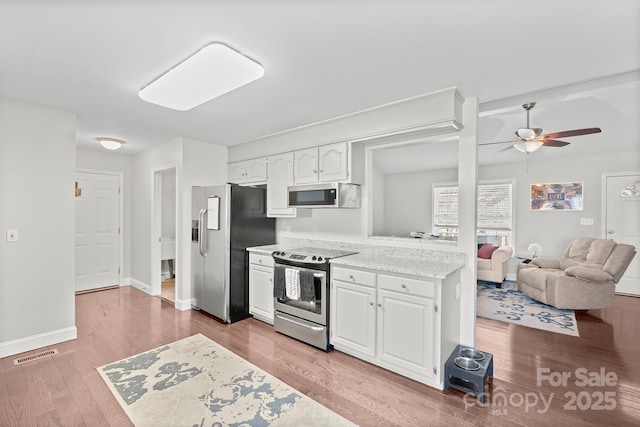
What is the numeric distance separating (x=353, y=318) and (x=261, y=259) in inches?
58.4

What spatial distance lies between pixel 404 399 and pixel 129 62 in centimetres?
322

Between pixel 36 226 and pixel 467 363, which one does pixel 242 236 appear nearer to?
pixel 36 226

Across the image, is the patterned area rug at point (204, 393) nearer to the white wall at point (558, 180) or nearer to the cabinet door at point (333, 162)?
the cabinet door at point (333, 162)

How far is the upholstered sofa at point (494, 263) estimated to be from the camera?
17.5 ft

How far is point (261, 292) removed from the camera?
3682 mm

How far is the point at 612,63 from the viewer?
2.07m

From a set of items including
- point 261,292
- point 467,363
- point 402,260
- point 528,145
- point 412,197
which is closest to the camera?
point 467,363

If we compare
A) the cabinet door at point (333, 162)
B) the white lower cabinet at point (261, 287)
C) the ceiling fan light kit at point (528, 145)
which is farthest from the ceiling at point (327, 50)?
the white lower cabinet at point (261, 287)

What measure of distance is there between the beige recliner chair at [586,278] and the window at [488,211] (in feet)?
4.63

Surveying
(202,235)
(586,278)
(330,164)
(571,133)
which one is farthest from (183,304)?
(586,278)

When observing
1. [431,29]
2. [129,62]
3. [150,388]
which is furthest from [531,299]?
[129,62]

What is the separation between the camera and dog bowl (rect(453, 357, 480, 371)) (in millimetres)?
2326

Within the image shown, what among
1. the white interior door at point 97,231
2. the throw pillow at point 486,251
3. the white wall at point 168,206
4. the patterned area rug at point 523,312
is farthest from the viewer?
the white wall at point 168,206

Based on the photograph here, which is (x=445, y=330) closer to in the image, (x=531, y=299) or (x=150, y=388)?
(x=150, y=388)
